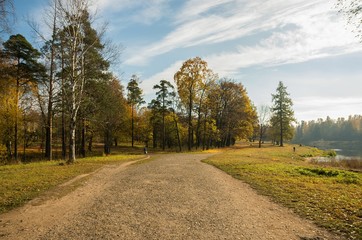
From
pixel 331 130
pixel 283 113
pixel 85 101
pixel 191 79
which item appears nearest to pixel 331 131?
pixel 331 130

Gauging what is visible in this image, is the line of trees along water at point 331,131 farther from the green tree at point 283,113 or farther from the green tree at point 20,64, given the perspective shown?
the green tree at point 20,64

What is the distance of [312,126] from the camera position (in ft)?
568

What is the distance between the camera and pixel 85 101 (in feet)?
78.5

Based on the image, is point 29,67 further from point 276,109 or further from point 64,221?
point 276,109

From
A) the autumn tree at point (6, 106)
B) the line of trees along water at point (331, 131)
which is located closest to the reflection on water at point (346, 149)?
the line of trees along water at point (331, 131)

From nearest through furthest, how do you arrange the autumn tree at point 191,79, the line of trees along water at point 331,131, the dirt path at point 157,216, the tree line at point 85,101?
the dirt path at point 157,216
the tree line at point 85,101
the autumn tree at point 191,79
the line of trees along water at point 331,131

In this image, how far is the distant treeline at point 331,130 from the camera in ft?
490

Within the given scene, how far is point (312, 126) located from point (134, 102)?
16112 centimetres

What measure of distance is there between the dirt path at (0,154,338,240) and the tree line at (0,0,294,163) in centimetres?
1095

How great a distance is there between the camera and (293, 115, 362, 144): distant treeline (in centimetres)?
14938

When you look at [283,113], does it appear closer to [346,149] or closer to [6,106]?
[346,149]

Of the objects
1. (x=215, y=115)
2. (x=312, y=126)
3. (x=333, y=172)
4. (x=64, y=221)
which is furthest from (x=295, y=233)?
(x=312, y=126)

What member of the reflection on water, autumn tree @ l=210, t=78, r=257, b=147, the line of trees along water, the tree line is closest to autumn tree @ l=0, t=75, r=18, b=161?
the tree line

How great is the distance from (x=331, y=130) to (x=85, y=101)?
176m
